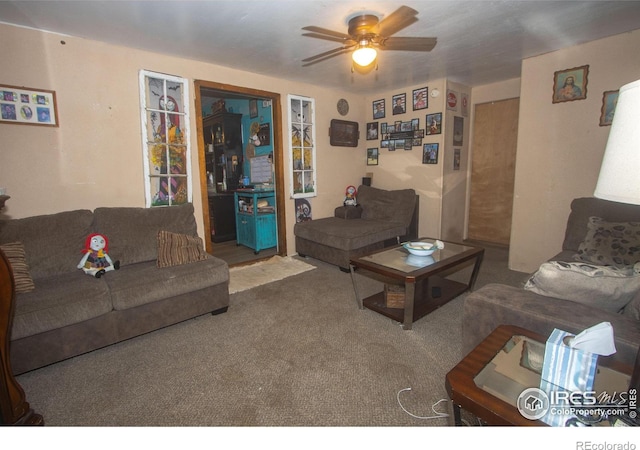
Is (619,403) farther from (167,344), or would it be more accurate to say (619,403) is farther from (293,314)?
(167,344)

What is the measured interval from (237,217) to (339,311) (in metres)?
2.91

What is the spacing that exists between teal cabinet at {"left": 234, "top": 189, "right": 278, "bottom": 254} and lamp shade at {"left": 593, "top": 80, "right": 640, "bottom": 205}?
4175mm

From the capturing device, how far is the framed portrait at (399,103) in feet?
15.5

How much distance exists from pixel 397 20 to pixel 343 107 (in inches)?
117

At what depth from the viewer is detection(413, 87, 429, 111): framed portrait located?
14.7 ft

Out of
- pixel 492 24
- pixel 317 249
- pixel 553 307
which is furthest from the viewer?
pixel 317 249

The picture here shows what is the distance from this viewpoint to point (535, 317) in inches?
53.7

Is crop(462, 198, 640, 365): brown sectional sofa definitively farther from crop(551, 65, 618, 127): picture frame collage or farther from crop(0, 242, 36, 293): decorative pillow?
crop(0, 242, 36, 293): decorative pillow

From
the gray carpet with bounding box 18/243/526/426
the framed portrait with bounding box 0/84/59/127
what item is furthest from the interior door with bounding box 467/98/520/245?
the framed portrait with bounding box 0/84/59/127

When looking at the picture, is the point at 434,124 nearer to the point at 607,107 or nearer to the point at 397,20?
the point at 607,107

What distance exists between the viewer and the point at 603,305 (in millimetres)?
1417

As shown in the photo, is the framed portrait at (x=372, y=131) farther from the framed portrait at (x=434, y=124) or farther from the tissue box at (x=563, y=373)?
the tissue box at (x=563, y=373)

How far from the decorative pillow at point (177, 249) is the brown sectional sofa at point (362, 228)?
5.22 ft

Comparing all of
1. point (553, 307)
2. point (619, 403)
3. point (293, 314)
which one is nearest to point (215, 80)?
point (293, 314)
